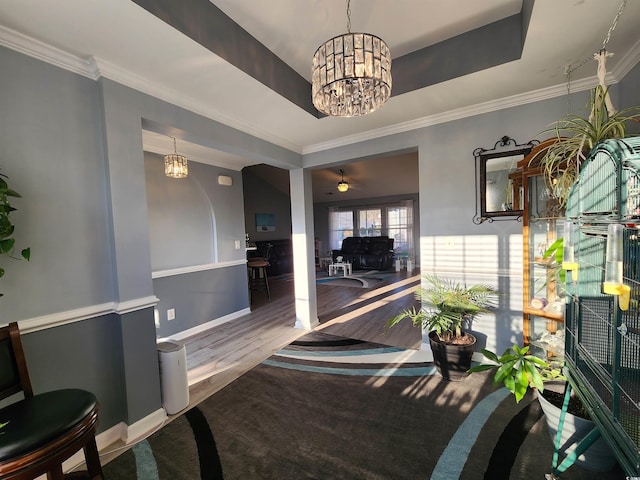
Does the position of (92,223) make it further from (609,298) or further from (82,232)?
(609,298)

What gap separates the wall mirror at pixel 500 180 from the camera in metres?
2.40

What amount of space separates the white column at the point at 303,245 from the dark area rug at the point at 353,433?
4.05 ft

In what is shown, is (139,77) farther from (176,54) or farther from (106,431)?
(106,431)

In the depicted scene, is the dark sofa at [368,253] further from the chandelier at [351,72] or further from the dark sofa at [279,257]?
the chandelier at [351,72]

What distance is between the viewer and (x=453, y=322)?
238cm

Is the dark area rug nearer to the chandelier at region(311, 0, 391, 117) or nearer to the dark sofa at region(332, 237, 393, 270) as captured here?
the chandelier at region(311, 0, 391, 117)

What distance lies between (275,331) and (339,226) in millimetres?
7255

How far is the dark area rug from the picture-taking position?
1.52 m

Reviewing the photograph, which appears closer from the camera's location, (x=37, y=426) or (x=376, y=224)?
(x=37, y=426)

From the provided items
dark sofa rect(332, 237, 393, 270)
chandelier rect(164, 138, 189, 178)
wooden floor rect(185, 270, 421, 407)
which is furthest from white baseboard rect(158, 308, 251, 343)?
dark sofa rect(332, 237, 393, 270)

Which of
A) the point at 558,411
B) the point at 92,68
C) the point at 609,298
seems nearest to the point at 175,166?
the point at 92,68

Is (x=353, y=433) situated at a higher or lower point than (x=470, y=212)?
lower

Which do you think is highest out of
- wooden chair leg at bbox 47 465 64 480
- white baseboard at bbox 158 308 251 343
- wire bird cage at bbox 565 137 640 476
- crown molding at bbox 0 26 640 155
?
crown molding at bbox 0 26 640 155

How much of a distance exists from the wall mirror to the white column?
200 centimetres
